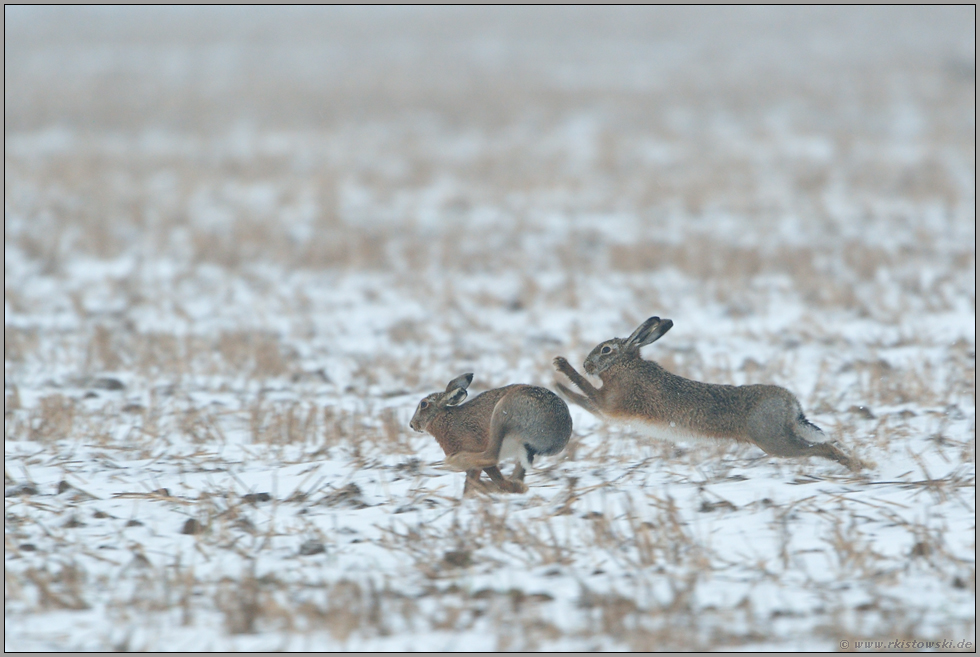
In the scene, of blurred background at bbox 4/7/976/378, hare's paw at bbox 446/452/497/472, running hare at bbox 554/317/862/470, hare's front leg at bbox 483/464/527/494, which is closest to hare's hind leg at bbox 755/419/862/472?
running hare at bbox 554/317/862/470

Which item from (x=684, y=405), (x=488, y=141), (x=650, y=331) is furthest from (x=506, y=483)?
(x=488, y=141)

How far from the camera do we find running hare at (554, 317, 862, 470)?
16.5ft

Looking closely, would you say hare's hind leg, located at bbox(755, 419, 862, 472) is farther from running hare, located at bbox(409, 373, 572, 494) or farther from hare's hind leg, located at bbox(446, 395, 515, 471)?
hare's hind leg, located at bbox(446, 395, 515, 471)

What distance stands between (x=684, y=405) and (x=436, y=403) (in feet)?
4.22

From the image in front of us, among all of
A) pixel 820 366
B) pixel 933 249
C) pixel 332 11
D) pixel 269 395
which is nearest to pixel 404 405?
pixel 269 395

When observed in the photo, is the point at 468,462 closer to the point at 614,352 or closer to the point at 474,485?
the point at 474,485

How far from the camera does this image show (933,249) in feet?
40.2

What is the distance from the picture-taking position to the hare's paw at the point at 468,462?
491cm

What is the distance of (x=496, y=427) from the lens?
4852 millimetres

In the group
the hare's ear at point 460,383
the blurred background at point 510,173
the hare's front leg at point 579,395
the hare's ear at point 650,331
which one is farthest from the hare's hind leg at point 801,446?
the blurred background at point 510,173

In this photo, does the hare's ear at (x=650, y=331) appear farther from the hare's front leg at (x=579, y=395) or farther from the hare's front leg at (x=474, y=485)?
the hare's front leg at (x=474, y=485)

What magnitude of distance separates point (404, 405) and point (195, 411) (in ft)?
4.57

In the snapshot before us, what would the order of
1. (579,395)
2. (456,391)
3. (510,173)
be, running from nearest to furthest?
(456,391) < (579,395) < (510,173)

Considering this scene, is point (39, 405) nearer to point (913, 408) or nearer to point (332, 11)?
point (913, 408)
